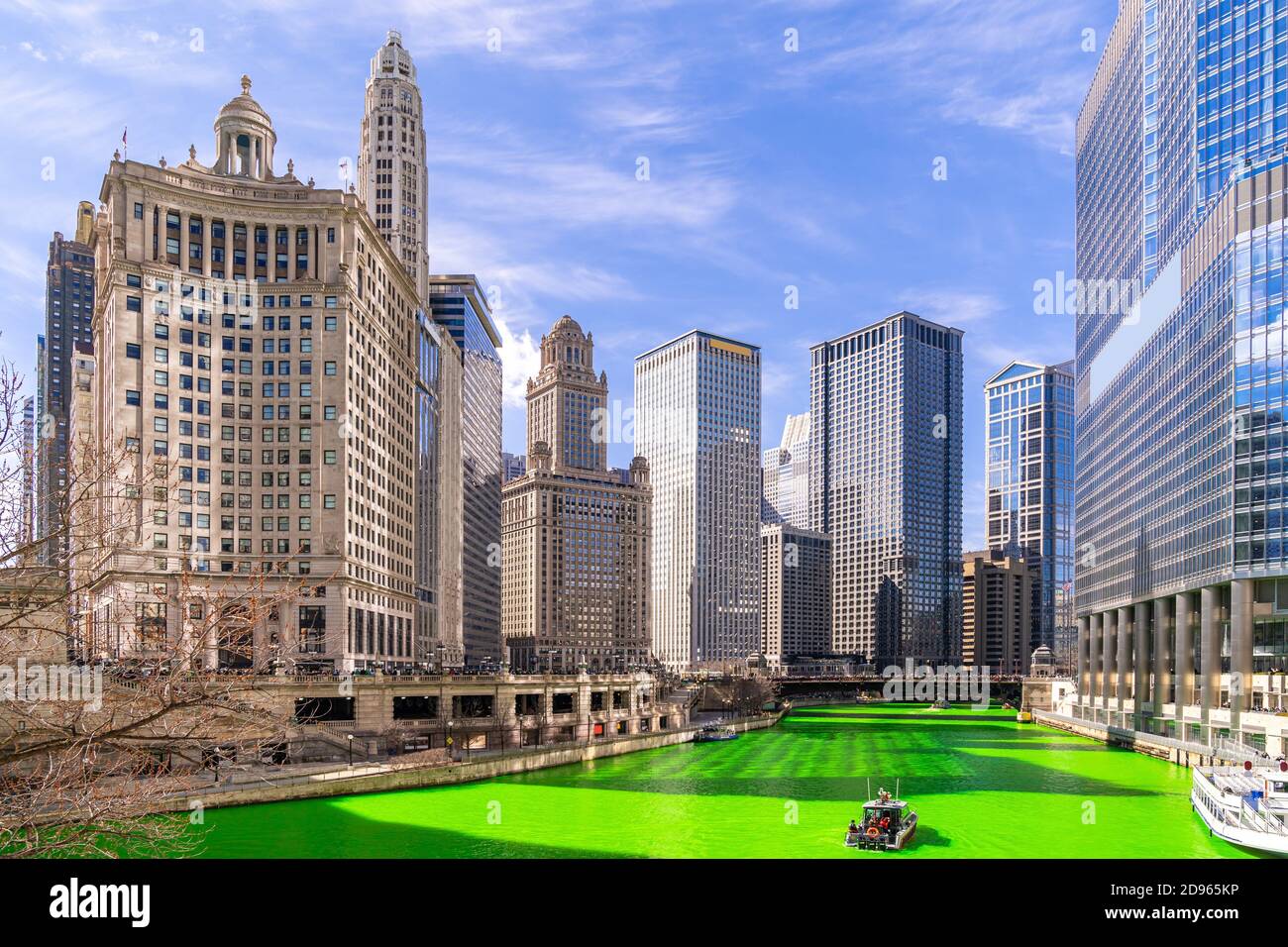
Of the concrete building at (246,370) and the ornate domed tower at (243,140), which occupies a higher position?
the ornate domed tower at (243,140)

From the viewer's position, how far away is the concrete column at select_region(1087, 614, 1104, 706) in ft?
465

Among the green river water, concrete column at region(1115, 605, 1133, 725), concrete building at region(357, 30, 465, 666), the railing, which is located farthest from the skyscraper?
the railing

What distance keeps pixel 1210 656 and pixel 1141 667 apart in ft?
89.8

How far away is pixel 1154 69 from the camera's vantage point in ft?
388

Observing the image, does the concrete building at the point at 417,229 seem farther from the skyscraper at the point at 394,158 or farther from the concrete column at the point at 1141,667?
the concrete column at the point at 1141,667

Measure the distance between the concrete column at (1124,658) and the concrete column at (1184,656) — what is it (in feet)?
79.3

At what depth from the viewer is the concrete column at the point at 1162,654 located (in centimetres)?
10556

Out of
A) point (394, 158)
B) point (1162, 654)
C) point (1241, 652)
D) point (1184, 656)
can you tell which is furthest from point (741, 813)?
point (394, 158)

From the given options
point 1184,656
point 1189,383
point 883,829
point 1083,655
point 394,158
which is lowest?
point 1083,655

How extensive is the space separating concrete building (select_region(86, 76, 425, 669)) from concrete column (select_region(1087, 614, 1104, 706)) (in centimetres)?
9684

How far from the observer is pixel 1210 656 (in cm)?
8875

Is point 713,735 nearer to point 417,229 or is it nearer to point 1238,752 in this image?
point 1238,752

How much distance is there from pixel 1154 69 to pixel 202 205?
105 m

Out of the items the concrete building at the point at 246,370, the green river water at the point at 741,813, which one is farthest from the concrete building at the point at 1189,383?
the concrete building at the point at 246,370
